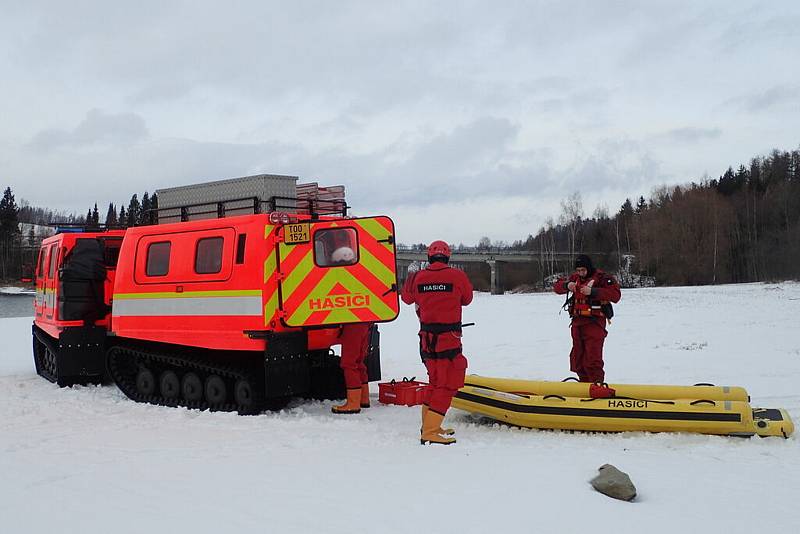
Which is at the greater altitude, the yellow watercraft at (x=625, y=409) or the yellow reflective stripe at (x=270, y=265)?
the yellow reflective stripe at (x=270, y=265)

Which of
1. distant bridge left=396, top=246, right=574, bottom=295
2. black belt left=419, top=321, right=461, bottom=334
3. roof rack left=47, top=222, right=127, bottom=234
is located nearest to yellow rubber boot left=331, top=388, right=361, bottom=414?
black belt left=419, top=321, right=461, bottom=334

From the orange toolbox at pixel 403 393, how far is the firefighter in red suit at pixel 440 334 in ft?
5.02

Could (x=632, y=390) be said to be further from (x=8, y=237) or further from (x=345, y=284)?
(x=8, y=237)

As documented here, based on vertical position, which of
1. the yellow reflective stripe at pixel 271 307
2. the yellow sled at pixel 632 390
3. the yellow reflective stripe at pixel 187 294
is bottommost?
the yellow sled at pixel 632 390

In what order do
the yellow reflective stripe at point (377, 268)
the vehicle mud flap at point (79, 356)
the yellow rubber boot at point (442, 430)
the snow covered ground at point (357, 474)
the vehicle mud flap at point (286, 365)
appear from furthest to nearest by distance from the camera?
the vehicle mud flap at point (79, 356)
the yellow reflective stripe at point (377, 268)
the vehicle mud flap at point (286, 365)
the yellow rubber boot at point (442, 430)
the snow covered ground at point (357, 474)

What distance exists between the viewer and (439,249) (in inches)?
258

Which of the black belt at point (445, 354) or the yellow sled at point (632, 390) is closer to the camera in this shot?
the black belt at point (445, 354)

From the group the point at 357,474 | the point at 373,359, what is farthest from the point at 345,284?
the point at 357,474

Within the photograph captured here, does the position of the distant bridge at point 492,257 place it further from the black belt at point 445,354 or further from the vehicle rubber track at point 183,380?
the black belt at point 445,354

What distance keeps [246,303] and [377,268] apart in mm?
1612

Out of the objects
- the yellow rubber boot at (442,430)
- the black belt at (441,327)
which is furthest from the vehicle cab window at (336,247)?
the yellow rubber boot at (442,430)

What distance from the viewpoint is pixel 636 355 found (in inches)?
462

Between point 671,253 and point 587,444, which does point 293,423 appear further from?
point 671,253

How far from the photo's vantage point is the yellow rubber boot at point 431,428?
6094 mm
